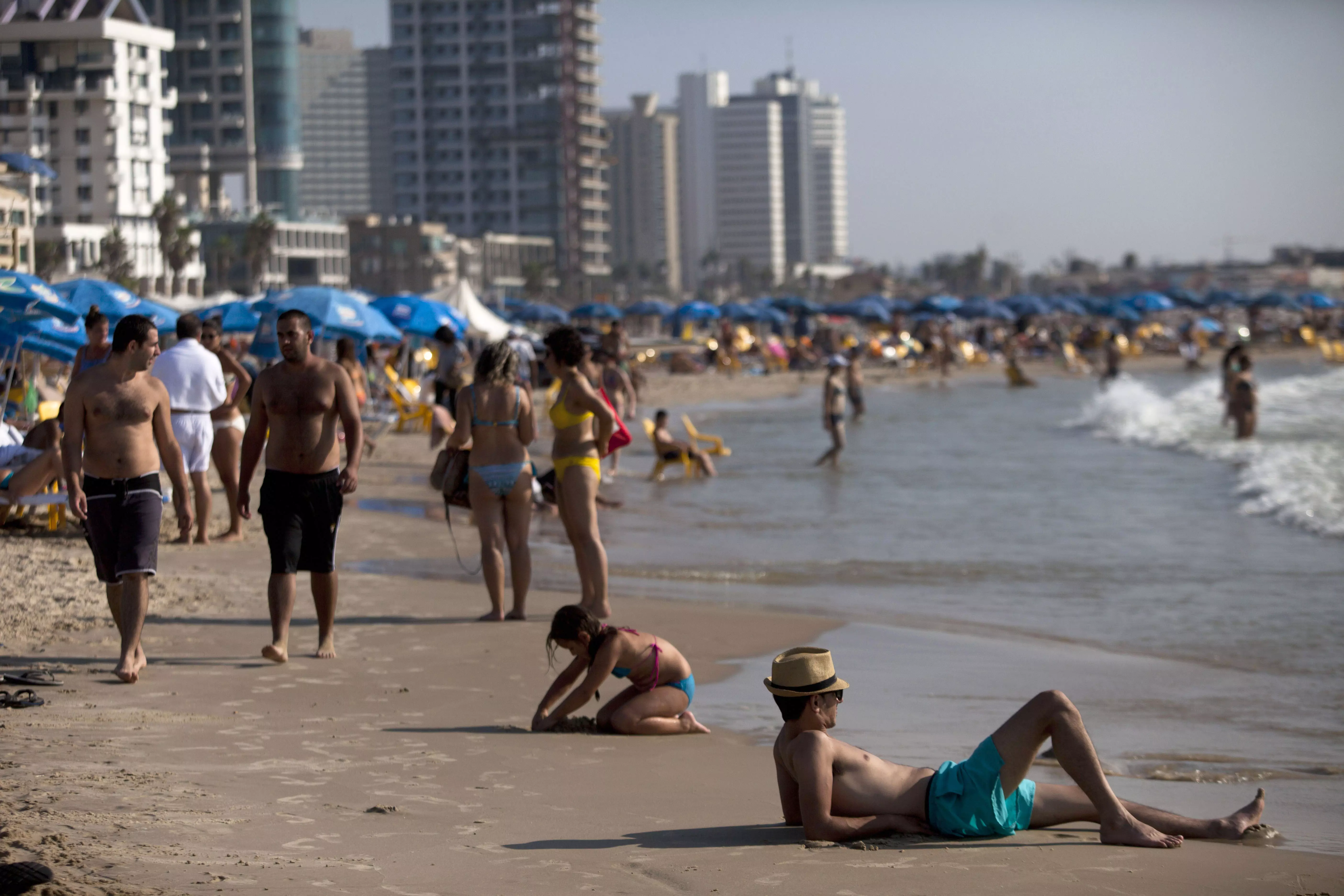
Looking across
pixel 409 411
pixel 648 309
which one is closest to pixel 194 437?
pixel 409 411

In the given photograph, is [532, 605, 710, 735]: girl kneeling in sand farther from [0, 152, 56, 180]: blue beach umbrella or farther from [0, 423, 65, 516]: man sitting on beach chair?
[0, 152, 56, 180]: blue beach umbrella

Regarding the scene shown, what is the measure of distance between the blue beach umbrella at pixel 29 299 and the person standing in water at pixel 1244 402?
703 inches

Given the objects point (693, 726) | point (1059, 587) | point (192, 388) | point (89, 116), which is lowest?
point (1059, 587)

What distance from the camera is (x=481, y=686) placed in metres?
6.07

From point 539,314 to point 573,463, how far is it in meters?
46.0

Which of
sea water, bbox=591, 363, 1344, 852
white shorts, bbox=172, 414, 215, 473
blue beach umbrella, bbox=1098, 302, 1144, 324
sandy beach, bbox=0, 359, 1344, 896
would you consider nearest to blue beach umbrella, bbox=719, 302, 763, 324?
blue beach umbrella, bbox=1098, 302, 1144, 324

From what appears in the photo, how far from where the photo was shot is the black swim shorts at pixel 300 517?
609cm

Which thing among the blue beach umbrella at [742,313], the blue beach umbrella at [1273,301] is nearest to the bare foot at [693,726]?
the blue beach umbrella at [742,313]

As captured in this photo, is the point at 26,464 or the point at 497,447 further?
the point at 26,464

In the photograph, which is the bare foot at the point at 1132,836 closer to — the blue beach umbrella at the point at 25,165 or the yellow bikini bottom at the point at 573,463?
the yellow bikini bottom at the point at 573,463

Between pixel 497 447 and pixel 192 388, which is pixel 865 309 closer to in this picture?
pixel 192 388

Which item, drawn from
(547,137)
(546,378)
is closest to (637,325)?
(547,137)

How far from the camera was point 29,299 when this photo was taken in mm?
10305

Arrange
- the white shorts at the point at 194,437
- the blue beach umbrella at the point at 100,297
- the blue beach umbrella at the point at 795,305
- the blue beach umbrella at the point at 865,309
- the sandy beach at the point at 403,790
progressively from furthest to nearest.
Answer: the blue beach umbrella at the point at 865,309 → the blue beach umbrella at the point at 795,305 → the blue beach umbrella at the point at 100,297 → the white shorts at the point at 194,437 → the sandy beach at the point at 403,790
